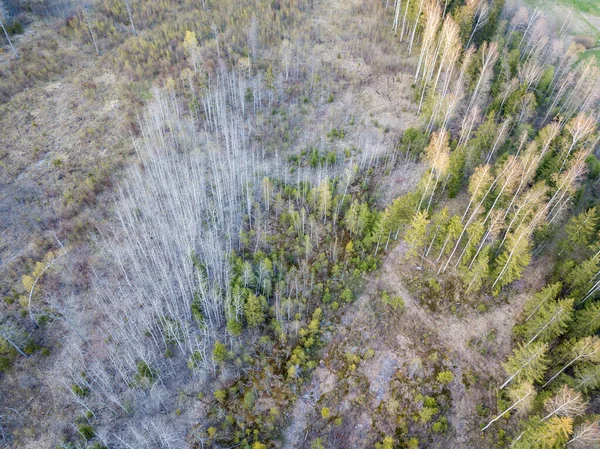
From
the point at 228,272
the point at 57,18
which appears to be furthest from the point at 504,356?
the point at 57,18

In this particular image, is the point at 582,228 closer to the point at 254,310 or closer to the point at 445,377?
the point at 445,377

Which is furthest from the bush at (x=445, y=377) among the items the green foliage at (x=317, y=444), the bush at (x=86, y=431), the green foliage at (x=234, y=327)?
the bush at (x=86, y=431)

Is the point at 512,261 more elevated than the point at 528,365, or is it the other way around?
the point at 512,261

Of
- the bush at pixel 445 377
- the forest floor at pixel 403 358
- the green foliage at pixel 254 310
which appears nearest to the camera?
the forest floor at pixel 403 358

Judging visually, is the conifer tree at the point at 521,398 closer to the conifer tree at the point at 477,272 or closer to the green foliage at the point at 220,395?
the conifer tree at the point at 477,272

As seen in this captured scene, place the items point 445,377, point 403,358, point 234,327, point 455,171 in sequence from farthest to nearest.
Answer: point 455,171 < point 403,358 < point 234,327 < point 445,377

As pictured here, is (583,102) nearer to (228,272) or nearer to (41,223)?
(228,272)

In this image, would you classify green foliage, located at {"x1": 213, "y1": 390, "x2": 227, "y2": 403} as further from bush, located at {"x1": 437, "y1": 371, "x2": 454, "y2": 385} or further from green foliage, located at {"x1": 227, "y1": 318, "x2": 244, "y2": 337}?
bush, located at {"x1": 437, "y1": 371, "x2": 454, "y2": 385}

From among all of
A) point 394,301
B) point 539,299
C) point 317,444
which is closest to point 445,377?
point 394,301

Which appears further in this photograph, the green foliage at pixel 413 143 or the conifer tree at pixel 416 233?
the green foliage at pixel 413 143
